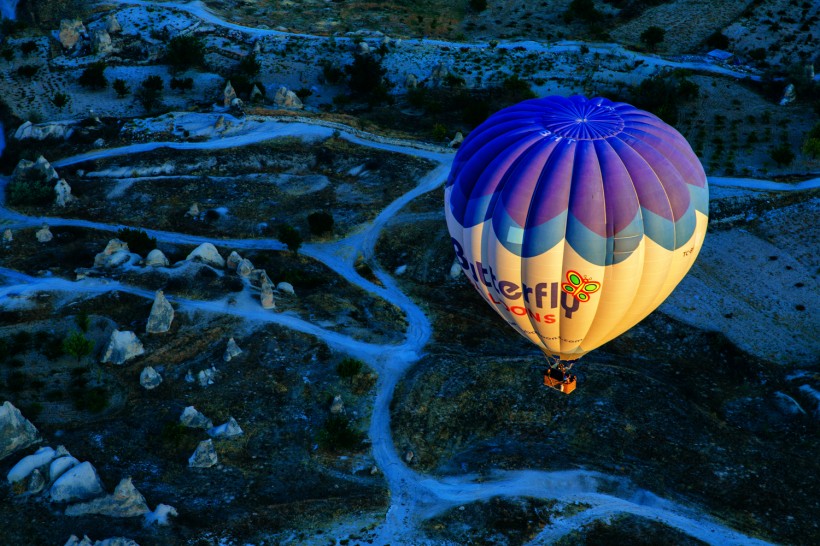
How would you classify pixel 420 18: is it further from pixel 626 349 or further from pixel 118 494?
pixel 118 494

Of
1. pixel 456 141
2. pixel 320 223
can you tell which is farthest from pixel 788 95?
pixel 320 223

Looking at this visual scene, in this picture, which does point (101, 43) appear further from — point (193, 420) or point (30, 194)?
point (193, 420)

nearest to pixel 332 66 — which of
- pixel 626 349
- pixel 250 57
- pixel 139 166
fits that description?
pixel 250 57

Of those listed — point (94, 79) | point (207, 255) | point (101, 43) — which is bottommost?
point (207, 255)

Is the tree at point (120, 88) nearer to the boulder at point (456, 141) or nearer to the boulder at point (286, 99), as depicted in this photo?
the boulder at point (286, 99)

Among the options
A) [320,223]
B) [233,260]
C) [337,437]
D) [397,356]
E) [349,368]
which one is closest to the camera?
[337,437]

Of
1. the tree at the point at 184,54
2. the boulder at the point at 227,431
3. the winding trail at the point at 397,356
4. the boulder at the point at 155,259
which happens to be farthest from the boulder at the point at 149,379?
the tree at the point at 184,54
